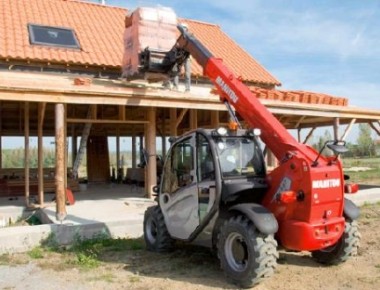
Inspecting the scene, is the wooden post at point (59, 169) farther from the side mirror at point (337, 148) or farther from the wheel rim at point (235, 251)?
the side mirror at point (337, 148)

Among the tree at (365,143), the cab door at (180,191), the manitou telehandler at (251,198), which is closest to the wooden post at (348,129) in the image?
the manitou telehandler at (251,198)

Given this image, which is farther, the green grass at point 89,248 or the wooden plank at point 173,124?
the wooden plank at point 173,124

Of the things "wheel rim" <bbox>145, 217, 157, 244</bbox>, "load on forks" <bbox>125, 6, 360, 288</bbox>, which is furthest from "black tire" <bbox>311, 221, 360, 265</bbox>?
"wheel rim" <bbox>145, 217, 157, 244</bbox>

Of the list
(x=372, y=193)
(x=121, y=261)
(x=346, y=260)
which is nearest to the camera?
(x=346, y=260)

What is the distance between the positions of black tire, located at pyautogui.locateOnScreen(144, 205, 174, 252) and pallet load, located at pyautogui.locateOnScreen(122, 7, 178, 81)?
15.1 feet

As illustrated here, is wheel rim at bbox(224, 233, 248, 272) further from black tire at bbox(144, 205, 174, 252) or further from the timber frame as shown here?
the timber frame

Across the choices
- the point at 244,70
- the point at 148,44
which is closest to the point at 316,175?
the point at 148,44

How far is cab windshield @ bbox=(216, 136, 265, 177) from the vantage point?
6164 millimetres

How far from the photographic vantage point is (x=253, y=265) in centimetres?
536

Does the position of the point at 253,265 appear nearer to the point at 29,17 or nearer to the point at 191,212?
the point at 191,212

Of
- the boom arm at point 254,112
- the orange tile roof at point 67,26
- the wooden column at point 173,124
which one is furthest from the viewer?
the orange tile roof at point 67,26

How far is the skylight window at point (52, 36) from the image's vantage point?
48.9ft

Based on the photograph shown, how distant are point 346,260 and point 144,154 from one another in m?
3.40

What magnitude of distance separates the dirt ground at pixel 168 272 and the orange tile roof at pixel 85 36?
8518 millimetres
